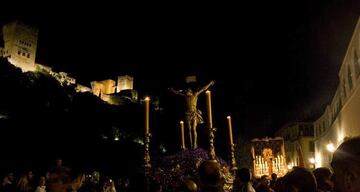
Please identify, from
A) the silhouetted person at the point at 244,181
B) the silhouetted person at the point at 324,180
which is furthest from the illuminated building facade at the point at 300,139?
the silhouetted person at the point at 324,180

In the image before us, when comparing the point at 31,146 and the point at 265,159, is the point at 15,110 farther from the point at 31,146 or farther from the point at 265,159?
the point at 265,159

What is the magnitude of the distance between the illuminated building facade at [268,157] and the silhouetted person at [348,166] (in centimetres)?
934

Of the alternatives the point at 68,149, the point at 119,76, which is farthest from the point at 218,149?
the point at 119,76

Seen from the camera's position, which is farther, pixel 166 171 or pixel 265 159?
pixel 265 159

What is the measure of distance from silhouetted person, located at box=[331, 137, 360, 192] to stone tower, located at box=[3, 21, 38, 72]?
63.2 meters

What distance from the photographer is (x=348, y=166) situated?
5.62ft

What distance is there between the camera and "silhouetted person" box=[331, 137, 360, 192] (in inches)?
66.5

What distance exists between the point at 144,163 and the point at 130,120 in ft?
207

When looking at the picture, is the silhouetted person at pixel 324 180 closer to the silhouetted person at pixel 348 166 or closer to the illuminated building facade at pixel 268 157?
the silhouetted person at pixel 348 166

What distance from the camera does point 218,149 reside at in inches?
1656

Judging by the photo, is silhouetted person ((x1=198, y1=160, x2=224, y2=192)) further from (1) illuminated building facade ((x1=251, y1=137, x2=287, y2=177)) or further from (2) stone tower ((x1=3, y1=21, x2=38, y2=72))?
(2) stone tower ((x1=3, y1=21, x2=38, y2=72))

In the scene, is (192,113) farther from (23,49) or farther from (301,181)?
(23,49)

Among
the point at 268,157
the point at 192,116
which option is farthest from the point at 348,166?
the point at 268,157

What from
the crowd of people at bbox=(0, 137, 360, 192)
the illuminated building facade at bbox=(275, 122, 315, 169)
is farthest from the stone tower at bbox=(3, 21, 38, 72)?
the crowd of people at bbox=(0, 137, 360, 192)
